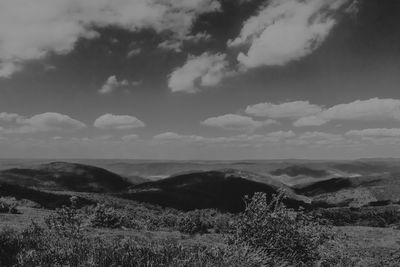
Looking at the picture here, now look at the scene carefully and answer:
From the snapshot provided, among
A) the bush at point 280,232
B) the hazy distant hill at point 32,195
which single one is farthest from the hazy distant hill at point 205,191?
the bush at point 280,232

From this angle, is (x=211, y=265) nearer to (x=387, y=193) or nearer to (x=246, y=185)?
(x=387, y=193)

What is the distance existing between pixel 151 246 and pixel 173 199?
78.2 metres

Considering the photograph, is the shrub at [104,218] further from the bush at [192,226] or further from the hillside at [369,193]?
the hillside at [369,193]

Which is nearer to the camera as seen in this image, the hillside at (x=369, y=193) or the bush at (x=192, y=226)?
the bush at (x=192, y=226)

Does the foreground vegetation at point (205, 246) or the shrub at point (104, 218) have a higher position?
the foreground vegetation at point (205, 246)

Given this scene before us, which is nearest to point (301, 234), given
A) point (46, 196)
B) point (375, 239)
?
point (375, 239)

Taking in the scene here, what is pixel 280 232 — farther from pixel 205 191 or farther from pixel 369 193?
pixel 369 193

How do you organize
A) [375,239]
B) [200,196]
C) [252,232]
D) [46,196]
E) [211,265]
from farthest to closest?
1. [200,196]
2. [46,196]
3. [375,239]
4. [252,232]
5. [211,265]

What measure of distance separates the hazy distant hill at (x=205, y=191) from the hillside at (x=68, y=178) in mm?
17902

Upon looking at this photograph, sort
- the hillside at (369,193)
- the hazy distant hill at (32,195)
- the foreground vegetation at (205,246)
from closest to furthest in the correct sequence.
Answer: the foreground vegetation at (205,246), the hazy distant hill at (32,195), the hillside at (369,193)

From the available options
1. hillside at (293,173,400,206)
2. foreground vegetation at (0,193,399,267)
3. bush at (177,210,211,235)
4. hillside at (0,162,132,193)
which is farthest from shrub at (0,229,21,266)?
hillside at (0,162,132,193)

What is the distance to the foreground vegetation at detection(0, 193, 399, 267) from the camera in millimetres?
6363

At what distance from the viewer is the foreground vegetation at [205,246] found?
6363 millimetres

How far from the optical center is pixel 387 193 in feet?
325
